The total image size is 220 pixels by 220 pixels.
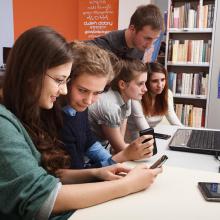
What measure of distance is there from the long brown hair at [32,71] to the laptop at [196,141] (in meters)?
0.68

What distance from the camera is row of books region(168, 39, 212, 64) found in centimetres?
325

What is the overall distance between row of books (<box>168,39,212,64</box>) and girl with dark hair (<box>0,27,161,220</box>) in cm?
260

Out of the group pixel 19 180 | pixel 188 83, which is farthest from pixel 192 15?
pixel 19 180

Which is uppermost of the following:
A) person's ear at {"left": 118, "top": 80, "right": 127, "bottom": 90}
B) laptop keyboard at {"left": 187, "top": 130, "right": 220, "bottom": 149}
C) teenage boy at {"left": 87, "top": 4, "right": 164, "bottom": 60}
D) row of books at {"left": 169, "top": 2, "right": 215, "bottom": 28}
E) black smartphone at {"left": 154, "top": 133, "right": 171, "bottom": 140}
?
row of books at {"left": 169, "top": 2, "right": 215, "bottom": 28}

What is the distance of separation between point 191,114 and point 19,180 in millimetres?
2998

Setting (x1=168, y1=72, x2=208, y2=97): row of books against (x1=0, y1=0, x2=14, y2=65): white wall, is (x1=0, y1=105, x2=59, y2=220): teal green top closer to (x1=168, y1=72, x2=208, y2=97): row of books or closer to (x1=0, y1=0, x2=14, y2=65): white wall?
(x1=168, y1=72, x2=208, y2=97): row of books

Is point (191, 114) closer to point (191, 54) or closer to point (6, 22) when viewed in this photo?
point (191, 54)

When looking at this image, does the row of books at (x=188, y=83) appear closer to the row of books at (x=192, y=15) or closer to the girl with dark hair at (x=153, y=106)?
the row of books at (x=192, y=15)

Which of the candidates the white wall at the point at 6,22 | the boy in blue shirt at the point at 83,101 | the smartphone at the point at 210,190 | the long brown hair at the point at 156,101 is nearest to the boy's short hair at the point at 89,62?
the boy in blue shirt at the point at 83,101

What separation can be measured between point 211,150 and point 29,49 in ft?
2.88

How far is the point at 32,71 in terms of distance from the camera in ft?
2.64

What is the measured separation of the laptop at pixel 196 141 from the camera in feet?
4.29

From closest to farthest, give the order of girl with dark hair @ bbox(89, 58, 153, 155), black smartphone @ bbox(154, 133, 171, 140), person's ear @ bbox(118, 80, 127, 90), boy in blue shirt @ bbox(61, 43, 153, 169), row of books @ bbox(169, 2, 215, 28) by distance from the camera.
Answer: boy in blue shirt @ bbox(61, 43, 153, 169) → girl with dark hair @ bbox(89, 58, 153, 155) → black smartphone @ bbox(154, 133, 171, 140) → person's ear @ bbox(118, 80, 127, 90) → row of books @ bbox(169, 2, 215, 28)

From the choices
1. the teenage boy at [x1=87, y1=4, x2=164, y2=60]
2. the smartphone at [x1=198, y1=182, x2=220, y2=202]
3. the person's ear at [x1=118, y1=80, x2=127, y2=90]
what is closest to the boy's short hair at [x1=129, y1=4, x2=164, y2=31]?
the teenage boy at [x1=87, y1=4, x2=164, y2=60]
